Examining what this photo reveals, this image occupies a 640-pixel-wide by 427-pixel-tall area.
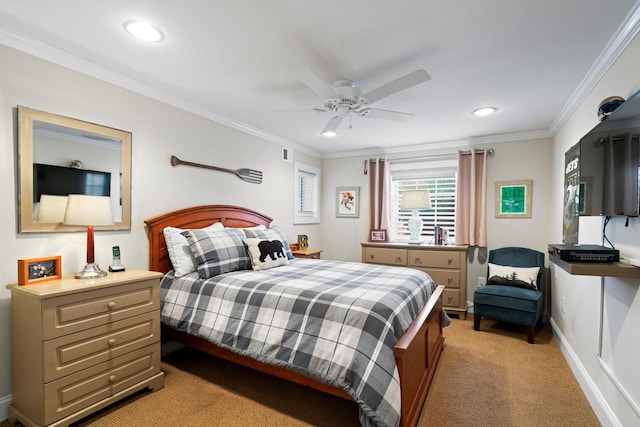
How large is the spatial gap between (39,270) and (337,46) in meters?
2.45

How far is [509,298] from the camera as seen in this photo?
339 centimetres

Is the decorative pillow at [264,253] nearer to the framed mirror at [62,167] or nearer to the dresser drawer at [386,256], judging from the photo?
the framed mirror at [62,167]

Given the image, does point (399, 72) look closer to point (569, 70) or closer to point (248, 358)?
point (569, 70)

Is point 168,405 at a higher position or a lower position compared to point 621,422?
lower

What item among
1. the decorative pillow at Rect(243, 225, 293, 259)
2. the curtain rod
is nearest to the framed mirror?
the decorative pillow at Rect(243, 225, 293, 259)

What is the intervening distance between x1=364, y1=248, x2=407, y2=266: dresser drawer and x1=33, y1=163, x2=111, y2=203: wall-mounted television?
3.39 m

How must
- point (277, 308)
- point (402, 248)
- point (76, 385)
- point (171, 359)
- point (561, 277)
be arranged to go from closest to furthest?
1. point (76, 385)
2. point (277, 308)
3. point (171, 359)
4. point (561, 277)
5. point (402, 248)

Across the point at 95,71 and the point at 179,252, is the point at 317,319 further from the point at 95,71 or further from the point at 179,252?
the point at 95,71

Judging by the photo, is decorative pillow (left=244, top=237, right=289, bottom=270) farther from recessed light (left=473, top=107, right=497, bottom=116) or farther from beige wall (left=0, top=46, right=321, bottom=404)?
recessed light (left=473, top=107, right=497, bottom=116)

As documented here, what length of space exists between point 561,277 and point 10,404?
4.77 metres

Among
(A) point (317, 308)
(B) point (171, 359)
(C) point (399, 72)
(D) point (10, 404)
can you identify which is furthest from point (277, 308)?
(C) point (399, 72)

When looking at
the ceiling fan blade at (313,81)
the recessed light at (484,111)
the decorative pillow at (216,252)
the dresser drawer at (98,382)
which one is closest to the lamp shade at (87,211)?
the decorative pillow at (216,252)

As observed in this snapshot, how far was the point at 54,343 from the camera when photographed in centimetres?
181

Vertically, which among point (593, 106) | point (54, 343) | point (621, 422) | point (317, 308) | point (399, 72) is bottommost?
point (621, 422)
